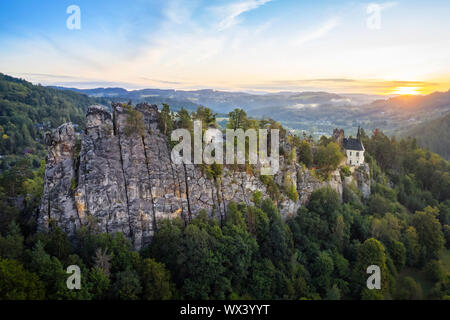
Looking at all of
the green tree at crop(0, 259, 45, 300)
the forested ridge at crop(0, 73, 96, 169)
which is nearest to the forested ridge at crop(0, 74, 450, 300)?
the green tree at crop(0, 259, 45, 300)

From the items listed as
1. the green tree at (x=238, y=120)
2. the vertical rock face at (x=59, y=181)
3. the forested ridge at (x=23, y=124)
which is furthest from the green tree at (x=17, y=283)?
the forested ridge at (x=23, y=124)

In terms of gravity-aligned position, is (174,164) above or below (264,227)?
above

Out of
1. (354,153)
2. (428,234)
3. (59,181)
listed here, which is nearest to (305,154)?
(354,153)

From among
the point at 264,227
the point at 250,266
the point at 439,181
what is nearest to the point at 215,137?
the point at 264,227

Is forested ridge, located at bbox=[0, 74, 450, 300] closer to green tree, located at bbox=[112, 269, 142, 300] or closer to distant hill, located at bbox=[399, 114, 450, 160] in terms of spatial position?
green tree, located at bbox=[112, 269, 142, 300]

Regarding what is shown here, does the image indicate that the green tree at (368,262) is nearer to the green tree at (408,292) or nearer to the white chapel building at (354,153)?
the green tree at (408,292)
